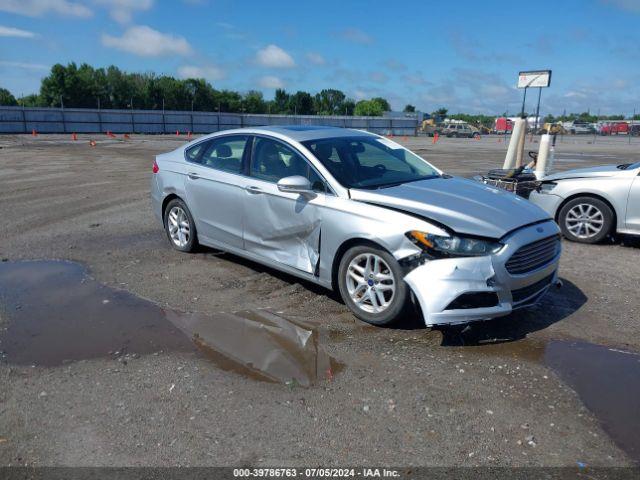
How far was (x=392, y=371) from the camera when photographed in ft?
12.8

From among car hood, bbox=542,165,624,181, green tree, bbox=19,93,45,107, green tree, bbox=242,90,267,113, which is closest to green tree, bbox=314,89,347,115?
green tree, bbox=242,90,267,113

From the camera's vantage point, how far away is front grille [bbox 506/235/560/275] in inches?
168

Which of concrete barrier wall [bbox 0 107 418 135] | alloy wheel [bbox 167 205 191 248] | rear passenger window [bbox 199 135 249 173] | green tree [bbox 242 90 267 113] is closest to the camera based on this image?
rear passenger window [bbox 199 135 249 173]

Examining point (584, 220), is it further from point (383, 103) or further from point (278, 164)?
point (383, 103)

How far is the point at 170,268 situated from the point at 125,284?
0.66 meters

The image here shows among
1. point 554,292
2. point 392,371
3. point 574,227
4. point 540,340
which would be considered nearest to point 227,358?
point 392,371

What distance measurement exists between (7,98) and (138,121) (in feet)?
172

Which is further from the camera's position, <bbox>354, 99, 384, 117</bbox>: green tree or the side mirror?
<bbox>354, 99, 384, 117</bbox>: green tree

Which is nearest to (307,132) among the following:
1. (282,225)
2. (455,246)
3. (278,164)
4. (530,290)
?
(278,164)

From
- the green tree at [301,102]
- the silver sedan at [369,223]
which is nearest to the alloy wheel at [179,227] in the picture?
the silver sedan at [369,223]

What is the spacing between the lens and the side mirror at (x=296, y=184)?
4.91 metres

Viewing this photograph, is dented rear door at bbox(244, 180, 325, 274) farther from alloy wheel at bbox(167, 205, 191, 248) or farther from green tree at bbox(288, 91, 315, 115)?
green tree at bbox(288, 91, 315, 115)

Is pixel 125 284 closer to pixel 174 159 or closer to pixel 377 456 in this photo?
pixel 174 159

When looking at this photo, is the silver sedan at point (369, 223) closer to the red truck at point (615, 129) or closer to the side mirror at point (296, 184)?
the side mirror at point (296, 184)
